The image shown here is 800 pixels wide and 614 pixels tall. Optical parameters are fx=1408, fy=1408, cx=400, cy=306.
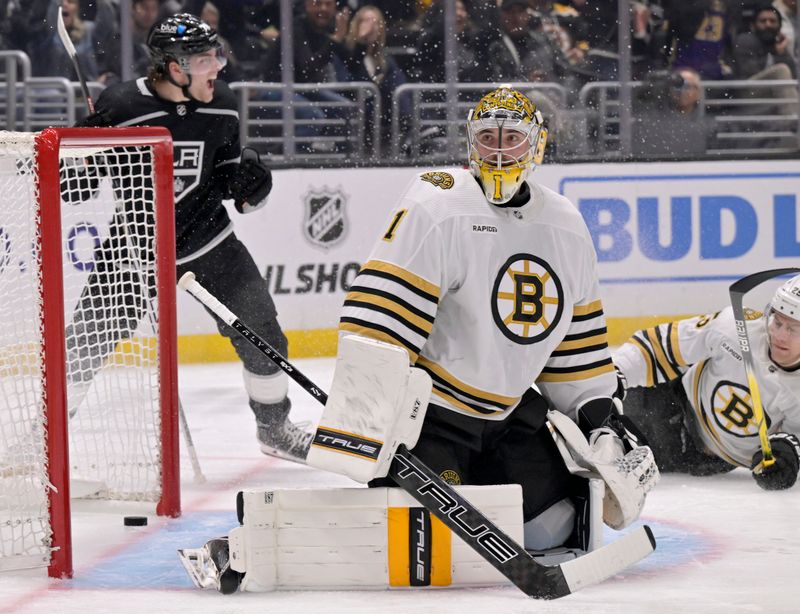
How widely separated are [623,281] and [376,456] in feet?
11.9

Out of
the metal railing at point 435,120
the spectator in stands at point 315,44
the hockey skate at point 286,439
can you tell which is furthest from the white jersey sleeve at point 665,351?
the spectator in stands at point 315,44

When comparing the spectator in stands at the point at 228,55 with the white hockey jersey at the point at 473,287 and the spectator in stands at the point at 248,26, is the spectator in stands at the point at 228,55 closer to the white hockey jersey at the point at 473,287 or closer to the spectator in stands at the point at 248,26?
the spectator in stands at the point at 248,26

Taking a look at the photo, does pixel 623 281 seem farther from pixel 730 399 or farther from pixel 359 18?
pixel 730 399

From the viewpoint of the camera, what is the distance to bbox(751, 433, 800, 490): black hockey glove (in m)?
3.22

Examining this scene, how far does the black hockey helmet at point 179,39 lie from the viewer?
338cm

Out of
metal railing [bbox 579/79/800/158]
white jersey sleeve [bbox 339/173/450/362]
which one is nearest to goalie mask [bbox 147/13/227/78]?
white jersey sleeve [bbox 339/173/450/362]

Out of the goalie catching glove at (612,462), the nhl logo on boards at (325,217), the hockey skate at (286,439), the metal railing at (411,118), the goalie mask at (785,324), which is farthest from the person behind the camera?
the metal railing at (411,118)

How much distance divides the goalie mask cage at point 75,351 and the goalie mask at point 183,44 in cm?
26

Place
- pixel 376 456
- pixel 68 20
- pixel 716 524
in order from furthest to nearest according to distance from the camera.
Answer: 1. pixel 68 20
2. pixel 716 524
3. pixel 376 456

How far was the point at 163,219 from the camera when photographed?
2.94 metres

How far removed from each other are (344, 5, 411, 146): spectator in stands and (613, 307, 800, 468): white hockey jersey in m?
3.09

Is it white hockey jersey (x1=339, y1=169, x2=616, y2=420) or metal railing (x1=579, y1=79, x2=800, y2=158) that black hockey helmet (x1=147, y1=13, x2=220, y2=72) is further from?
metal railing (x1=579, y1=79, x2=800, y2=158)

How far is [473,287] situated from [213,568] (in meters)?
0.63

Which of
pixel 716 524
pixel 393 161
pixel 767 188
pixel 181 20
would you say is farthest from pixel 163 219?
pixel 767 188
